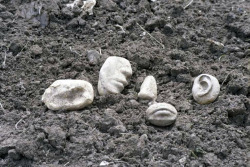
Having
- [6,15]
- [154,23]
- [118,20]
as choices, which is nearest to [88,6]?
[118,20]

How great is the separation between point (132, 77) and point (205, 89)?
0.55 m

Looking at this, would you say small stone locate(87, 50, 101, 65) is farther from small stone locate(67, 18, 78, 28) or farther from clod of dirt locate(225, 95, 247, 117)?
clod of dirt locate(225, 95, 247, 117)

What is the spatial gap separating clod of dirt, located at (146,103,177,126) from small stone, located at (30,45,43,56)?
3.54ft

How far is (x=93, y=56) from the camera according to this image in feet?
11.5

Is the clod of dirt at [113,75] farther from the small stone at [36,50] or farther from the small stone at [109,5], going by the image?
the small stone at [109,5]

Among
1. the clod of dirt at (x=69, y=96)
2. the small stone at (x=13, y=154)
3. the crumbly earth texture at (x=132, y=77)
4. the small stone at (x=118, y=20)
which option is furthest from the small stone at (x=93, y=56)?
the small stone at (x=13, y=154)

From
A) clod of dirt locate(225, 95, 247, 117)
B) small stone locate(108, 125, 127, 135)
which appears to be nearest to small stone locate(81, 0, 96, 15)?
small stone locate(108, 125, 127, 135)

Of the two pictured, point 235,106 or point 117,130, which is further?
point 235,106

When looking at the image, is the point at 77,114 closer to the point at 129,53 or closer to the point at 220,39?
the point at 129,53

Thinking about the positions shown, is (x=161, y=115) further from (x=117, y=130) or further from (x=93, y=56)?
(x=93, y=56)

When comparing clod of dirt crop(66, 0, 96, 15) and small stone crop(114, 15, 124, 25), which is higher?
clod of dirt crop(66, 0, 96, 15)

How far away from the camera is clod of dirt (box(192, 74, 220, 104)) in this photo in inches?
125

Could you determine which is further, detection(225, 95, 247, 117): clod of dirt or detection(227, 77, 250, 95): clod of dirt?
detection(227, 77, 250, 95): clod of dirt

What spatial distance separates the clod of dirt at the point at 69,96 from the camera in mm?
3119
